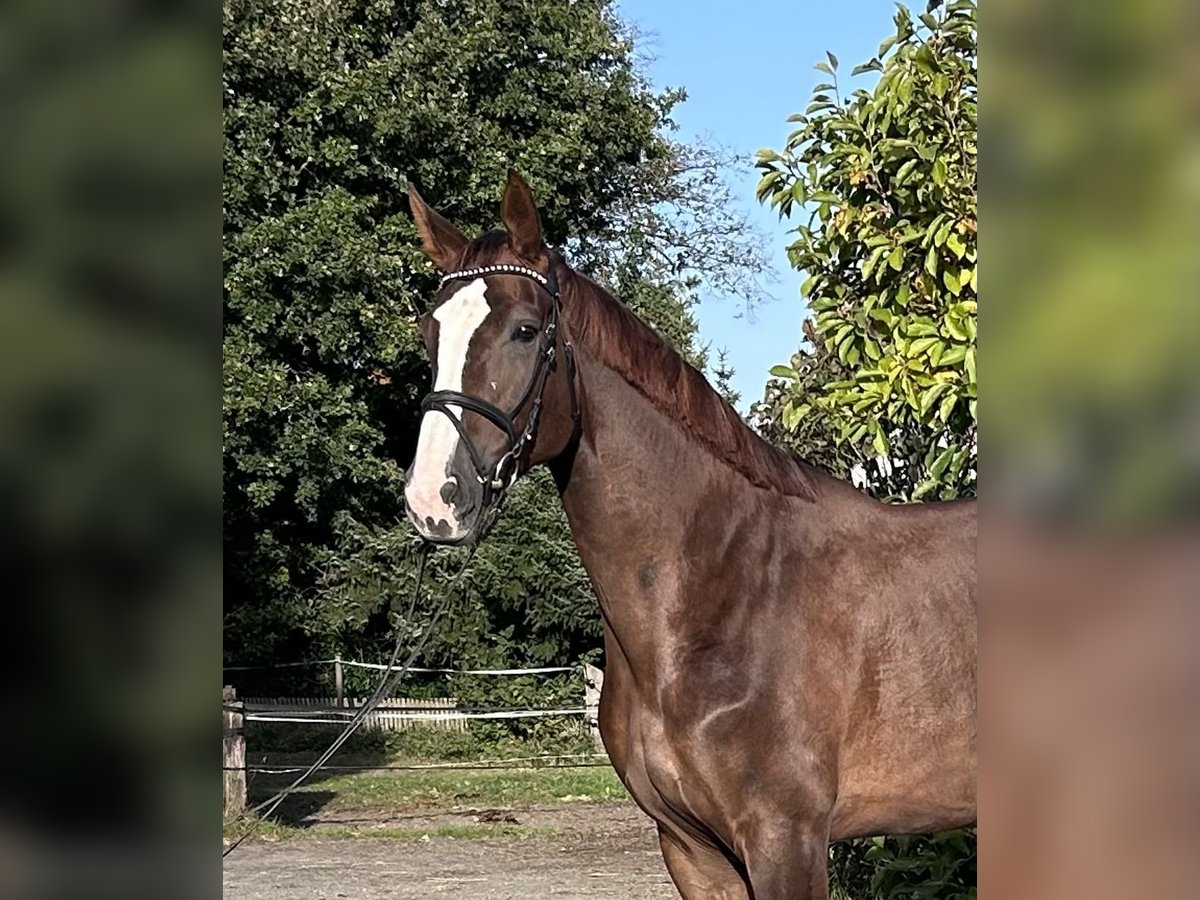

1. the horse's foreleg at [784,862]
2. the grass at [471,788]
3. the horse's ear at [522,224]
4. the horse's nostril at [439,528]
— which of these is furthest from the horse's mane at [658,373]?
the grass at [471,788]

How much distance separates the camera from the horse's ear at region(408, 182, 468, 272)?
9.63 feet

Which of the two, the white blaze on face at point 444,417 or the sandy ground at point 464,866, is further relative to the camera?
the sandy ground at point 464,866

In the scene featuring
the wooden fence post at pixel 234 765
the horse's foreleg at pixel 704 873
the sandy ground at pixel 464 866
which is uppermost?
the horse's foreleg at pixel 704 873

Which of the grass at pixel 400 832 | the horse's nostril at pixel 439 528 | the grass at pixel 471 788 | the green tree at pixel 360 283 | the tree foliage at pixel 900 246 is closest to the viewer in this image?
the horse's nostril at pixel 439 528

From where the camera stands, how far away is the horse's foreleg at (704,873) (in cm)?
289

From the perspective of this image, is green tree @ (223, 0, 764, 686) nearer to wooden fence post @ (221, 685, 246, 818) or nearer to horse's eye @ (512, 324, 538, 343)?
wooden fence post @ (221, 685, 246, 818)

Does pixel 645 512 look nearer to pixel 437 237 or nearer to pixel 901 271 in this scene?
pixel 437 237

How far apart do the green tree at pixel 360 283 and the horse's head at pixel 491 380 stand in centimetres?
960

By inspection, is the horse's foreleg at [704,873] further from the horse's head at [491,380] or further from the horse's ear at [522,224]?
the horse's ear at [522,224]

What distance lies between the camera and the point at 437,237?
9.77 ft

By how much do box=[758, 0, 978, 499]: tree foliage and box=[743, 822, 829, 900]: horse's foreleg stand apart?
3.97 ft

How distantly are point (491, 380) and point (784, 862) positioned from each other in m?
1.18
